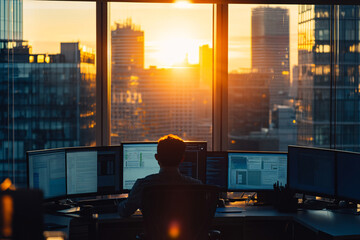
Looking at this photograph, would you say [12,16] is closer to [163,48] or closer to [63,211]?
[163,48]

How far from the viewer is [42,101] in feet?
14.3

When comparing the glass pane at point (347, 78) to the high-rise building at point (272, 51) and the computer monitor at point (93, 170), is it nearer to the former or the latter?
the high-rise building at point (272, 51)

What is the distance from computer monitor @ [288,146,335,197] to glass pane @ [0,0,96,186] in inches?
77.9

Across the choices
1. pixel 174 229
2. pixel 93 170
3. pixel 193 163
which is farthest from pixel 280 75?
pixel 174 229

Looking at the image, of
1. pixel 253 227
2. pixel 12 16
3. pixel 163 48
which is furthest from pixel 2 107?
pixel 253 227

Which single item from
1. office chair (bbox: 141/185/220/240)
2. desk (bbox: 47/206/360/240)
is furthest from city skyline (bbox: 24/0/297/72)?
office chair (bbox: 141/185/220/240)

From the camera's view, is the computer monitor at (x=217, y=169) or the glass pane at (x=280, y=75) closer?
the computer monitor at (x=217, y=169)

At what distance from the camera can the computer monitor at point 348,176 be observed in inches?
138

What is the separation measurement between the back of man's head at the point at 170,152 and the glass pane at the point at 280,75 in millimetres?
1621

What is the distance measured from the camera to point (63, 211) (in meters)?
3.59

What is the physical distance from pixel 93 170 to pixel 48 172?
380 millimetres

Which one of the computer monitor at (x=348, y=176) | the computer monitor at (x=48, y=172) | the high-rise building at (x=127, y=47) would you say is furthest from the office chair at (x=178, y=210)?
the high-rise building at (x=127, y=47)

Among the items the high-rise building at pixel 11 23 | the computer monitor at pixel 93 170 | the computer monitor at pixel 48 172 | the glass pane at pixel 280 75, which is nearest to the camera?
the computer monitor at pixel 48 172

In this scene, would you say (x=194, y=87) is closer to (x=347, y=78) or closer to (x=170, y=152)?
(x=347, y=78)
